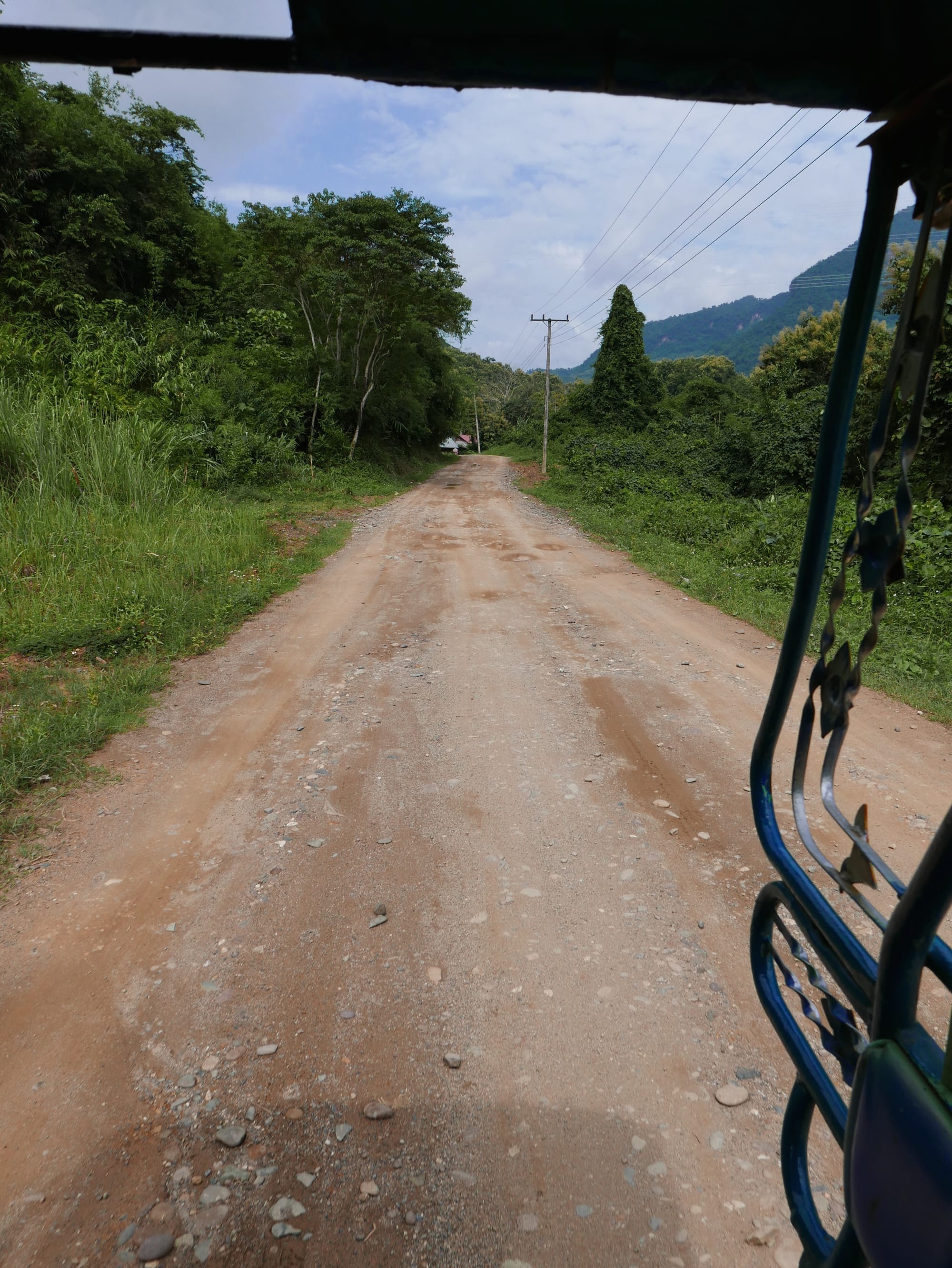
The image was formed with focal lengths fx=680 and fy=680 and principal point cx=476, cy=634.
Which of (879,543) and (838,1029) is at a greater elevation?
(879,543)

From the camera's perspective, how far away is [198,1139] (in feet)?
6.23

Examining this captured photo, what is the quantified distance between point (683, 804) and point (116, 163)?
2100cm

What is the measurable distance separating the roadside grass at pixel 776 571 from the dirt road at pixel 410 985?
976 millimetres

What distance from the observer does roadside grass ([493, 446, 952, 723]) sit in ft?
18.1

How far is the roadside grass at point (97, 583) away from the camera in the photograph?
3.87 m

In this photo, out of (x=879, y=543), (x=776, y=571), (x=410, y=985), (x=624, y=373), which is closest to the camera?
(x=879, y=543)

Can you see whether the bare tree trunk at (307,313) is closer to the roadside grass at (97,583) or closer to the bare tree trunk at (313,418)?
the bare tree trunk at (313,418)

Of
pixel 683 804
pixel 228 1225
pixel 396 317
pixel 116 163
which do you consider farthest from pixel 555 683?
pixel 116 163

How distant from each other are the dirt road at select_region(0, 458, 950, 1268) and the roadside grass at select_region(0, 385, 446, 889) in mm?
302

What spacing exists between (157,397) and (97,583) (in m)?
8.50

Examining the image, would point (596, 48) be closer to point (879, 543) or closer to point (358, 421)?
point (879, 543)

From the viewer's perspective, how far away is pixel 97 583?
632 centimetres

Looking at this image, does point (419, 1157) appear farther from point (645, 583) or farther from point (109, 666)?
point (645, 583)

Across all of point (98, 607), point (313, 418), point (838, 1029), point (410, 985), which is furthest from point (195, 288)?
point (838, 1029)
